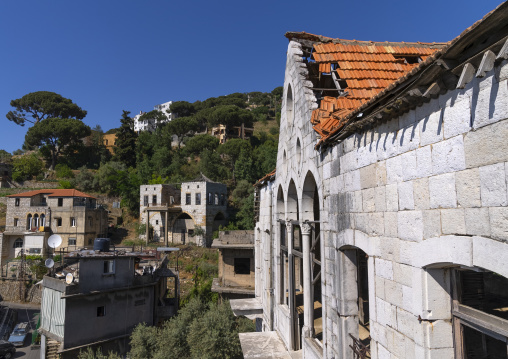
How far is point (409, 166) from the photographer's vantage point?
382 centimetres

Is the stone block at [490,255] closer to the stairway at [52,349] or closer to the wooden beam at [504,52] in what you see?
the wooden beam at [504,52]

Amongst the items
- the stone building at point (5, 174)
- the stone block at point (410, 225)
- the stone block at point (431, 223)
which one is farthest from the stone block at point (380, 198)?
the stone building at point (5, 174)

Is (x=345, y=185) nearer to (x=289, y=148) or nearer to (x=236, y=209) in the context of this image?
(x=289, y=148)

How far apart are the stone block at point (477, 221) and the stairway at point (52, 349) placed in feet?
66.2

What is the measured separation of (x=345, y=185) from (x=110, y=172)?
50.6 meters

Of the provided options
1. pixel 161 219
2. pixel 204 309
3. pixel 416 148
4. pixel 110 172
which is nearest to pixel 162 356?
pixel 204 309

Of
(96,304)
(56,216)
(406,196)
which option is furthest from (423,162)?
(56,216)

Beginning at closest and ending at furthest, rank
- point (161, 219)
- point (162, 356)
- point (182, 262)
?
point (162, 356) → point (182, 262) → point (161, 219)

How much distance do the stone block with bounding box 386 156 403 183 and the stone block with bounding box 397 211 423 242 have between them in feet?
1.38

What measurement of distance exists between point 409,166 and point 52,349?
20.1 meters

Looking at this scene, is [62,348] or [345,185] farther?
[62,348]

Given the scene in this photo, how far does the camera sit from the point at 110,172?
166 ft

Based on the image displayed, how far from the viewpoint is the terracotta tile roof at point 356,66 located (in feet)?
21.2

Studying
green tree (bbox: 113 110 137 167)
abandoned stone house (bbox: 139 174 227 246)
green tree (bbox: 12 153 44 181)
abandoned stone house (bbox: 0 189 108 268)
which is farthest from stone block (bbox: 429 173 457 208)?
green tree (bbox: 12 153 44 181)
